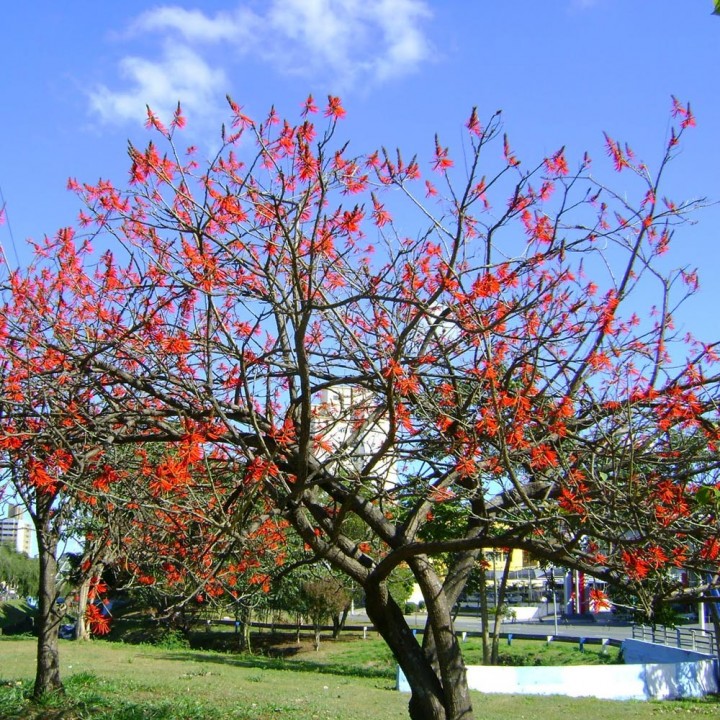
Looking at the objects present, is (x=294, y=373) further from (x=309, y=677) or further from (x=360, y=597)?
(x=360, y=597)

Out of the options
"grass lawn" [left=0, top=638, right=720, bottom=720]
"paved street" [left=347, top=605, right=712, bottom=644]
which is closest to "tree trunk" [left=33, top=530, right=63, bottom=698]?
"grass lawn" [left=0, top=638, right=720, bottom=720]

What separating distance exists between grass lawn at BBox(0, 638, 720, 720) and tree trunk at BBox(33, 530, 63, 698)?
0.99ft

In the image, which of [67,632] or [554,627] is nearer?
[67,632]

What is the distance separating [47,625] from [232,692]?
199 inches

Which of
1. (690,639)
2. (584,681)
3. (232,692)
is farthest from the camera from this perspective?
(690,639)

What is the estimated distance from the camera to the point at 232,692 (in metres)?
13.8

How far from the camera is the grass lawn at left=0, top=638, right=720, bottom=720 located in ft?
30.4

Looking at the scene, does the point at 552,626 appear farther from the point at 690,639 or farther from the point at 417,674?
the point at 417,674

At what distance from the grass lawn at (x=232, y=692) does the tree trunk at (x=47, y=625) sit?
0.99 ft

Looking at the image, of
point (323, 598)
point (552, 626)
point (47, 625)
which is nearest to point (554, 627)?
point (552, 626)

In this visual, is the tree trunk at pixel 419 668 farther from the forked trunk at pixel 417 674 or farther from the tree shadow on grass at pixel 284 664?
A: the tree shadow on grass at pixel 284 664

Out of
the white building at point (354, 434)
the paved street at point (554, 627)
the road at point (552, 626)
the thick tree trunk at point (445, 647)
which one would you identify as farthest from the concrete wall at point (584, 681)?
the road at point (552, 626)

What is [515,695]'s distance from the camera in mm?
16250

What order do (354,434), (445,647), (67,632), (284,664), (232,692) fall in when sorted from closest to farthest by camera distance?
(445,647)
(354,434)
(232,692)
(284,664)
(67,632)
